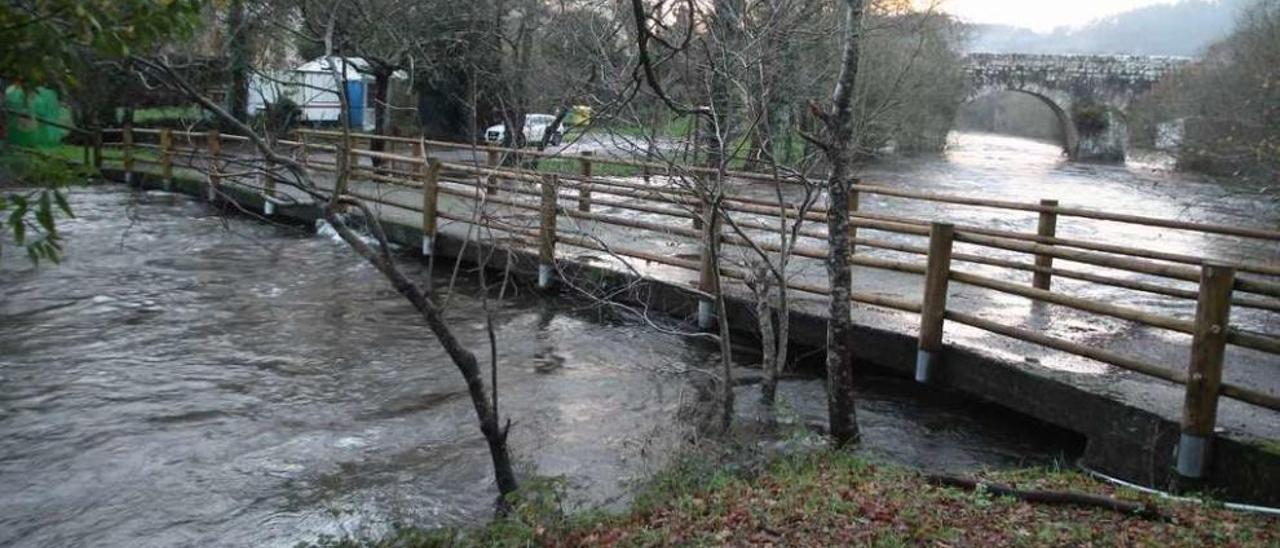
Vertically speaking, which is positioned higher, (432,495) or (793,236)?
(793,236)

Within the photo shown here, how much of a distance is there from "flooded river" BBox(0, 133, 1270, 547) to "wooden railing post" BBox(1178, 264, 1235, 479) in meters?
1.54

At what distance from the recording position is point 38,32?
337 cm

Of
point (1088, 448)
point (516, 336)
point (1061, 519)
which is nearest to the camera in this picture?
point (1061, 519)

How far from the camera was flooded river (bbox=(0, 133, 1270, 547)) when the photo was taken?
6.39m

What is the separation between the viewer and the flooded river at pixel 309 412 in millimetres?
6387

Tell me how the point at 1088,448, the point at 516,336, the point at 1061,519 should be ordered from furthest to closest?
1. the point at 516,336
2. the point at 1088,448
3. the point at 1061,519

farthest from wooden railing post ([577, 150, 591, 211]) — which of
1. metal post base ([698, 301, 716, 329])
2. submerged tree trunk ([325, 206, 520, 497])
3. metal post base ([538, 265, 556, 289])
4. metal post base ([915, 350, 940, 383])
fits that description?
submerged tree trunk ([325, 206, 520, 497])

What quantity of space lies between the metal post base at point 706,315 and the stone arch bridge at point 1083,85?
3780cm

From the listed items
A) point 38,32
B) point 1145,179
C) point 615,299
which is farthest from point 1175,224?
point 1145,179

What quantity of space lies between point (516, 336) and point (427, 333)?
0.92m

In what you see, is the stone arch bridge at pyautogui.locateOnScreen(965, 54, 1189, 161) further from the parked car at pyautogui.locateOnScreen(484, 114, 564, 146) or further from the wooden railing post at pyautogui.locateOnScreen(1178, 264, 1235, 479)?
the wooden railing post at pyautogui.locateOnScreen(1178, 264, 1235, 479)

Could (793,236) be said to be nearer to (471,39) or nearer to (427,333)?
(427,333)

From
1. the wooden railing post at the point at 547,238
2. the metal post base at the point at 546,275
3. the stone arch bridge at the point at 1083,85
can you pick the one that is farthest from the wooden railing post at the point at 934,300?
the stone arch bridge at the point at 1083,85

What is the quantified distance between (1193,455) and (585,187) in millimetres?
6529
